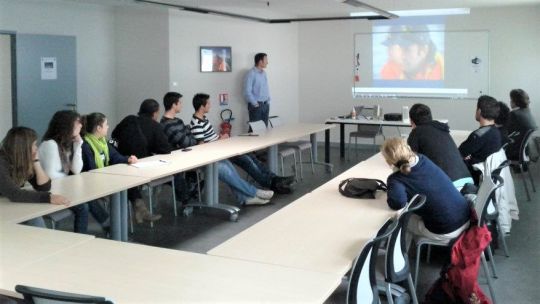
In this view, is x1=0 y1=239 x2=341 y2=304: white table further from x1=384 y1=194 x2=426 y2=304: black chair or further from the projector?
the projector

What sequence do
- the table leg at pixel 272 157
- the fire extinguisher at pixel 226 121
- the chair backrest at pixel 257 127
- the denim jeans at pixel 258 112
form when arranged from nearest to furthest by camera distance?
the table leg at pixel 272 157 → the chair backrest at pixel 257 127 → the fire extinguisher at pixel 226 121 → the denim jeans at pixel 258 112

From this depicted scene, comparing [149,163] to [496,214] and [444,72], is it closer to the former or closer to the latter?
[496,214]

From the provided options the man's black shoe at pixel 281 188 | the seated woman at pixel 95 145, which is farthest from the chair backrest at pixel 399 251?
the man's black shoe at pixel 281 188

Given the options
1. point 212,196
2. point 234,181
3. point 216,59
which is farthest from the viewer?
point 216,59

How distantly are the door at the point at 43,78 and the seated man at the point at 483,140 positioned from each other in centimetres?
550

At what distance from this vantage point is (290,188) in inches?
261

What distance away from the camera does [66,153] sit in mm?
4297

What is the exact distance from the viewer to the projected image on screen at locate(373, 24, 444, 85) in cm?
962

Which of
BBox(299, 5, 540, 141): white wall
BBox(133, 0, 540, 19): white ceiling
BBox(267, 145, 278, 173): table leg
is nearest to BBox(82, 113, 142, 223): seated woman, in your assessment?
BBox(267, 145, 278, 173): table leg

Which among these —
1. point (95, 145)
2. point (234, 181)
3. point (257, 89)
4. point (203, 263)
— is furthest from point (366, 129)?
point (203, 263)

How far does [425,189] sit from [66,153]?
2644 mm

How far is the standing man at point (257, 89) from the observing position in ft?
29.8

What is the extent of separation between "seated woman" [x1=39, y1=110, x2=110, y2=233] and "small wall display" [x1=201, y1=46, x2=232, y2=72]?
4500 mm

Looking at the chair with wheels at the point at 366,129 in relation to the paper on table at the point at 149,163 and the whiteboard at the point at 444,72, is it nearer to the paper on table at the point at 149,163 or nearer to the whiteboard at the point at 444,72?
the whiteboard at the point at 444,72
